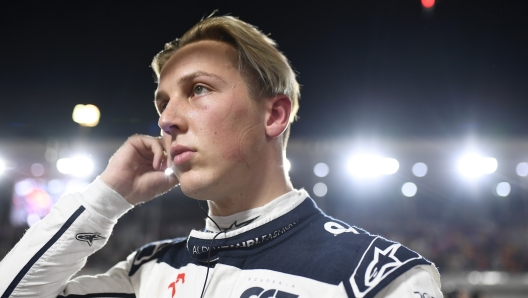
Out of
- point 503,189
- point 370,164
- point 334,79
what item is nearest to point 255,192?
point 334,79

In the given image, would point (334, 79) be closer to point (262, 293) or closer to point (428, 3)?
point (428, 3)

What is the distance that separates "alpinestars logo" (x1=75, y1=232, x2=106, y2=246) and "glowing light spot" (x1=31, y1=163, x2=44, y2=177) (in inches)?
323

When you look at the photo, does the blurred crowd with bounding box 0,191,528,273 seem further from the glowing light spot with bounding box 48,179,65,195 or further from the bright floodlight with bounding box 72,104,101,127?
the bright floodlight with bounding box 72,104,101,127

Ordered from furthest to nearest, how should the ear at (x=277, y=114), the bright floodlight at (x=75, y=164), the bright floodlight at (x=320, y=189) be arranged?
the bright floodlight at (x=320, y=189) < the bright floodlight at (x=75, y=164) < the ear at (x=277, y=114)

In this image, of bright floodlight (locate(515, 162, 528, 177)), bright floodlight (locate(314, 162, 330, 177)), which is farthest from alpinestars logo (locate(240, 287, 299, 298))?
bright floodlight (locate(515, 162, 528, 177))

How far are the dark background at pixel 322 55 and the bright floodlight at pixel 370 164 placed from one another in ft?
7.27

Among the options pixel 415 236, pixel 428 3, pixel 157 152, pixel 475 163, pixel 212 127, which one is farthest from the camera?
pixel 415 236

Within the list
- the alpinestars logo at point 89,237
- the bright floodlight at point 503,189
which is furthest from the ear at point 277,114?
the bright floodlight at point 503,189

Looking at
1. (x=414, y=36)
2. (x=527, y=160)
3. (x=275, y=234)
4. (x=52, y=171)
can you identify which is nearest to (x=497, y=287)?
(x=527, y=160)

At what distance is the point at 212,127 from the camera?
1007 mm

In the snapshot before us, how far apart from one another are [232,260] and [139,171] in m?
0.48

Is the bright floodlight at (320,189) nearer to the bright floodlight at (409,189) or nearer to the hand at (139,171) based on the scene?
the bright floodlight at (409,189)

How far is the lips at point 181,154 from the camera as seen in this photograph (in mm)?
1017

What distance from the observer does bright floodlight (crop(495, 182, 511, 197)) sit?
9602 mm
